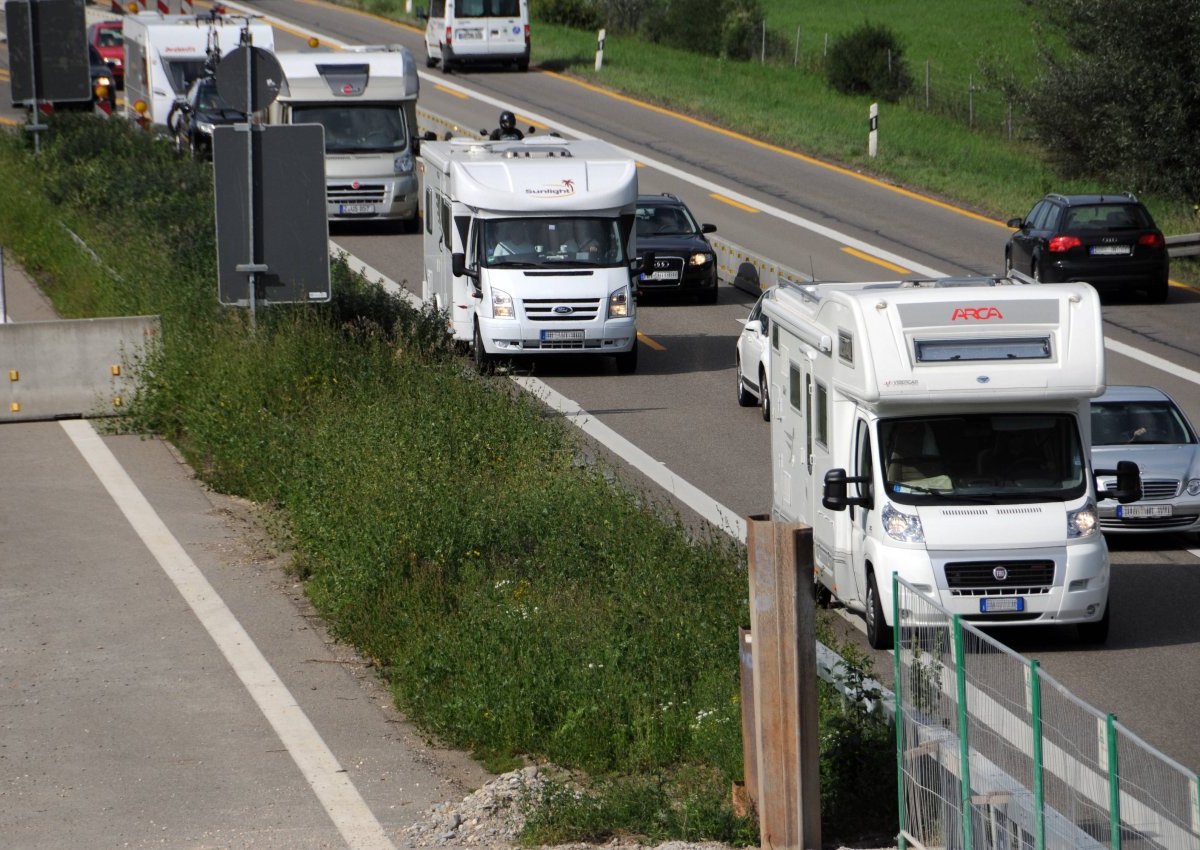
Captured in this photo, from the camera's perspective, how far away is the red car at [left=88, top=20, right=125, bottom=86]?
57.8 m

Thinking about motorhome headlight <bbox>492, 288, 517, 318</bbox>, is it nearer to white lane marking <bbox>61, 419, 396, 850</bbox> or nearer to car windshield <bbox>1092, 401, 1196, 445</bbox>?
Answer: white lane marking <bbox>61, 419, 396, 850</bbox>

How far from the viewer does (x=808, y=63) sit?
60969mm

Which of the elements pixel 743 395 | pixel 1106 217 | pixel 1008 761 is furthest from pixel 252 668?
pixel 1106 217

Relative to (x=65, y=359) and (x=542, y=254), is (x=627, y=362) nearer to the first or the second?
(x=542, y=254)

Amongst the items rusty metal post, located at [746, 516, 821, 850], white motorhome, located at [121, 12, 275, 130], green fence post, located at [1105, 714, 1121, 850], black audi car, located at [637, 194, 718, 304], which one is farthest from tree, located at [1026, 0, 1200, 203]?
green fence post, located at [1105, 714, 1121, 850]

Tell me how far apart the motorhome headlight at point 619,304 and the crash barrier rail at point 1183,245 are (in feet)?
49.0

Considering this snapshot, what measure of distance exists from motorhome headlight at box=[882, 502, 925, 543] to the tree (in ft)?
100

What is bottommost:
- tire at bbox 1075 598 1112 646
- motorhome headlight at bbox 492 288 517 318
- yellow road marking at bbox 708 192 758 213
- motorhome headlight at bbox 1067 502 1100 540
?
tire at bbox 1075 598 1112 646

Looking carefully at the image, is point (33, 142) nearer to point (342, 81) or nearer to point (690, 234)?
point (342, 81)

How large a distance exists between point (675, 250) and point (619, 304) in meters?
5.88

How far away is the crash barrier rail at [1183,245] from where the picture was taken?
35.4 metres

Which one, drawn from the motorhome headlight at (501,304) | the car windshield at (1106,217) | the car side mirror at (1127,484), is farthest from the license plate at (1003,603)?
the car windshield at (1106,217)

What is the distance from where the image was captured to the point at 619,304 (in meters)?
24.5

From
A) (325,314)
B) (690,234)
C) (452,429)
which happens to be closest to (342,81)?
(690,234)
